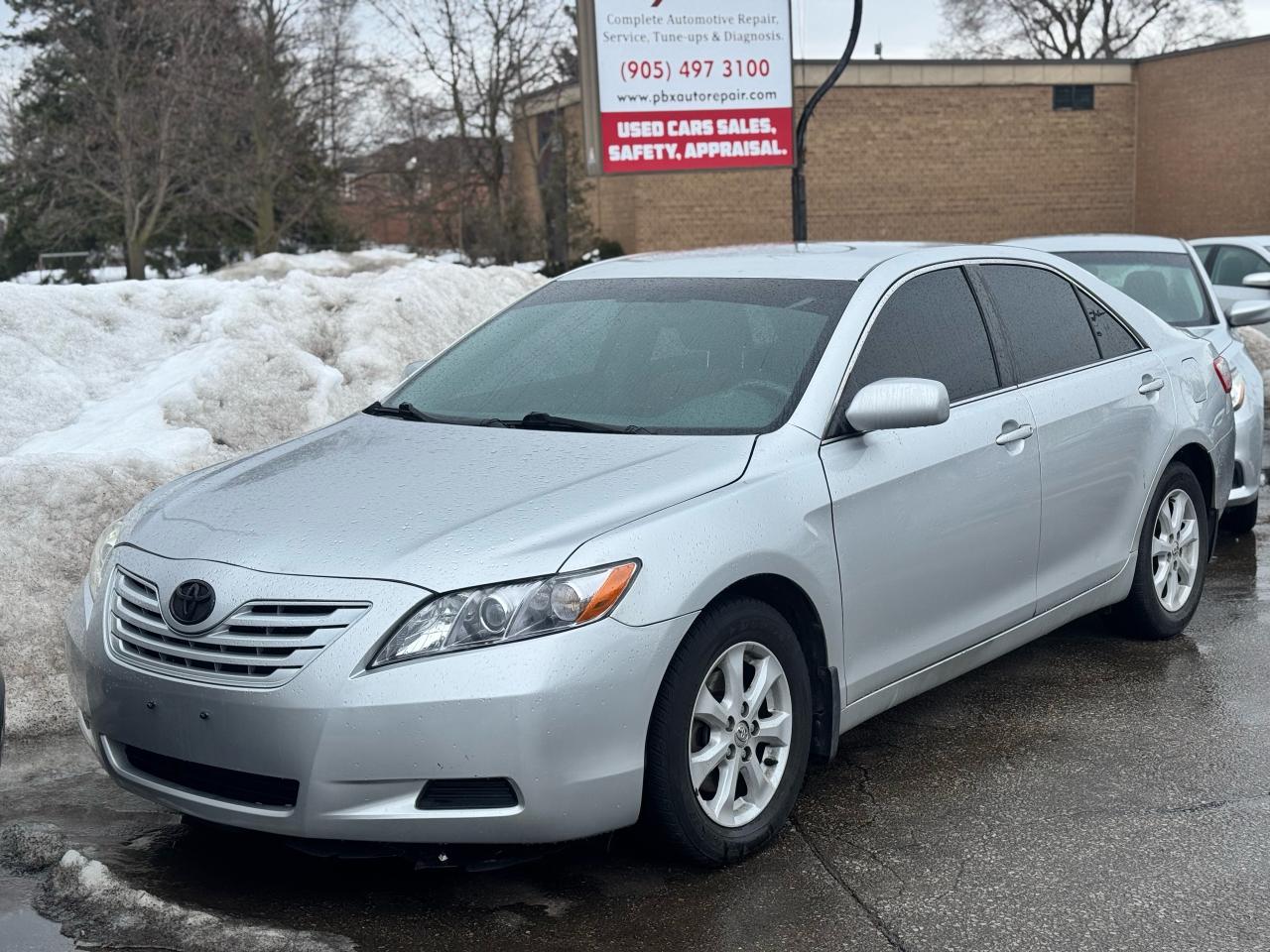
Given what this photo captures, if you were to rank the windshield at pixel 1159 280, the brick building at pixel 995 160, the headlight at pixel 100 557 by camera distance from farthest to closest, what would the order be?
the brick building at pixel 995 160 → the windshield at pixel 1159 280 → the headlight at pixel 100 557

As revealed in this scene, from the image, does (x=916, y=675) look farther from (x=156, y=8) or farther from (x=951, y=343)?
(x=156, y=8)

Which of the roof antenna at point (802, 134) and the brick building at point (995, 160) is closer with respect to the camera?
the roof antenna at point (802, 134)

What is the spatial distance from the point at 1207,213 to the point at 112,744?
1304 inches

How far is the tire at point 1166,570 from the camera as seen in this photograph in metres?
5.81

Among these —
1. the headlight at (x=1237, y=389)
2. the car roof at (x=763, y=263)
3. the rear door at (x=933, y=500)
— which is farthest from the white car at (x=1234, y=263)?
the rear door at (x=933, y=500)

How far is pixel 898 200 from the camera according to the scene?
31.3 meters

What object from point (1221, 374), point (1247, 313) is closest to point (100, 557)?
point (1221, 374)

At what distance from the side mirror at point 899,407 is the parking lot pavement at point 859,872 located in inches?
44.8

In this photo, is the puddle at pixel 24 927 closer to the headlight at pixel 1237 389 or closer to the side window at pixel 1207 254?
the headlight at pixel 1237 389

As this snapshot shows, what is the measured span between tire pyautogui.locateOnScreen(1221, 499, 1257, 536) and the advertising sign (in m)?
10.5

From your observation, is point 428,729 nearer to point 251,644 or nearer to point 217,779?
point 251,644

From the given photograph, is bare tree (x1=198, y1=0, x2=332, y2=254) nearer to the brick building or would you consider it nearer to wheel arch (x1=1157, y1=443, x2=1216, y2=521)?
the brick building

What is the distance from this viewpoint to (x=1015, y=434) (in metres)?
4.91

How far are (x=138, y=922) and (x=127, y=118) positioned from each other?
21355 millimetres
